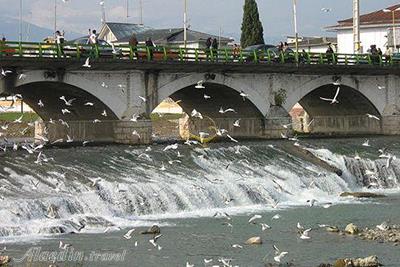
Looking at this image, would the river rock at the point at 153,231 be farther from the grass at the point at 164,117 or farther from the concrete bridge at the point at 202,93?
the grass at the point at 164,117

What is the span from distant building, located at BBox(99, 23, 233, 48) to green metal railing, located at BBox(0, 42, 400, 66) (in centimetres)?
4633

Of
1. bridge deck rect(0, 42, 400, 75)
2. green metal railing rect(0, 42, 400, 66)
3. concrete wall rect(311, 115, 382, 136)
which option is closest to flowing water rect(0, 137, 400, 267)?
bridge deck rect(0, 42, 400, 75)

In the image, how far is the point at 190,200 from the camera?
41938 millimetres

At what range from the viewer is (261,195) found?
44.8 m

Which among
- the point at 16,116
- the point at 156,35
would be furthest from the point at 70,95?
the point at 156,35

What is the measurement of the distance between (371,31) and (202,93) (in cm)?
4366

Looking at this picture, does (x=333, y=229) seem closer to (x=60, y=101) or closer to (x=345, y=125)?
(x=60, y=101)

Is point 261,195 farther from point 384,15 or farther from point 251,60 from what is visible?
point 384,15

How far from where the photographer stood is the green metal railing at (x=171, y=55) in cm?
5125

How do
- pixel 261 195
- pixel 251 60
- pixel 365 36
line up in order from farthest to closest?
pixel 365 36 → pixel 251 60 → pixel 261 195

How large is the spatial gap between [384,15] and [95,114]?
55002 millimetres

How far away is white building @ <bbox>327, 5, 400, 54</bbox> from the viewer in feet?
337

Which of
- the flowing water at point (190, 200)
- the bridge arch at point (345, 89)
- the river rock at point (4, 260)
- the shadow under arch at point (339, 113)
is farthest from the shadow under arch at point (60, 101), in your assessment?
the river rock at point (4, 260)

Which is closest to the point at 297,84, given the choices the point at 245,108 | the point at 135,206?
the point at 245,108
